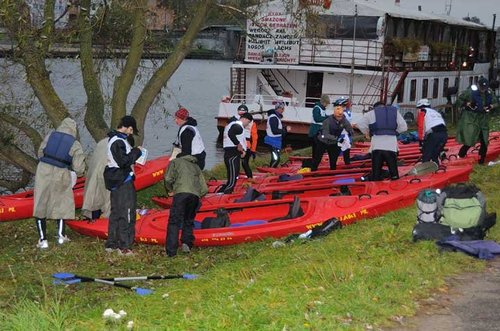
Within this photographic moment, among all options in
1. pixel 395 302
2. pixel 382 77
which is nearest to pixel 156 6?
pixel 395 302

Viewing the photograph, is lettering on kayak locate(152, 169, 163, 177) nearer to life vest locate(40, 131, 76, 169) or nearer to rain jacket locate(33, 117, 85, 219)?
rain jacket locate(33, 117, 85, 219)

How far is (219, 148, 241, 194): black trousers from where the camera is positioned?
1255cm

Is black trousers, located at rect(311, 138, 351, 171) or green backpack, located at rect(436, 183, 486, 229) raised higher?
green backpack, located at rect(436, 183, 486, 229)

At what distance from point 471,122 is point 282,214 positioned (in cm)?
468

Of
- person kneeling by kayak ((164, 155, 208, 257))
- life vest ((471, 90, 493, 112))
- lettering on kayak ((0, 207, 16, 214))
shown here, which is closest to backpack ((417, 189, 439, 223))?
person kneeling by kayak ((164, 155, 208, 257))

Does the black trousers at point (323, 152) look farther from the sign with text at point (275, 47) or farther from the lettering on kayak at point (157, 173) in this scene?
the sign with text at point (275, 47)

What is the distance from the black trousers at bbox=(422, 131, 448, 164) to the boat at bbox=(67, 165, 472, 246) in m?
0.98

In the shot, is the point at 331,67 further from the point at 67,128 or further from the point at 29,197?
the point at 67,128

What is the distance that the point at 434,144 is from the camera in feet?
40.3

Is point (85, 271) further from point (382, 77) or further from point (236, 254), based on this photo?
point (382, 77)

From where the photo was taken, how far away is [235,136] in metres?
12.3

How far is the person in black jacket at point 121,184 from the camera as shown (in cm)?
909

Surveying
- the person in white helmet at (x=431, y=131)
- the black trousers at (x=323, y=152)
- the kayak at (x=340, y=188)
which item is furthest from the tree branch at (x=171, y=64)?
the person in white helmet at (x=431, y=131)

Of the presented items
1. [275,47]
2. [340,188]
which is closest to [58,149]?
[340,188]
